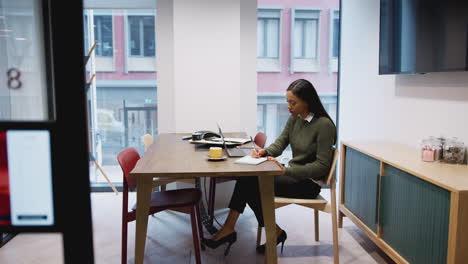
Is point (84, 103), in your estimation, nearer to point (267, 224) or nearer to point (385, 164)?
point (267, 224)

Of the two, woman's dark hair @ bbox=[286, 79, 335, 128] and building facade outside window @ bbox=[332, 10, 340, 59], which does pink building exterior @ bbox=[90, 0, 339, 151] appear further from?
woman's dark hair @ bbox=[286, 79, 335, 128]

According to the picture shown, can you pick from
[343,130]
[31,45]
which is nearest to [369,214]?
[343,130]

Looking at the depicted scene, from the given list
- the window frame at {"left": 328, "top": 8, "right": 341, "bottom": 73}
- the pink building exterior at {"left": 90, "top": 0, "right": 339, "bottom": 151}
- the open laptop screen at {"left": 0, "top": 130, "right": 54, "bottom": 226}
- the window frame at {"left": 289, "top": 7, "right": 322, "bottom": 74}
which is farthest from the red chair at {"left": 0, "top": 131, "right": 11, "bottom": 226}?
the window frame at {"left": 328, "top": 8, "right": 341, "bottom": 73}

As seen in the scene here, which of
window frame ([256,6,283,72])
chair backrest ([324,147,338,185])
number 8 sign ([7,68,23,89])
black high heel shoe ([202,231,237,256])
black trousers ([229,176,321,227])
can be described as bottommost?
black high heel shoe ([202,231,237,256])

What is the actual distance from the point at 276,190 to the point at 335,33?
2741 mm

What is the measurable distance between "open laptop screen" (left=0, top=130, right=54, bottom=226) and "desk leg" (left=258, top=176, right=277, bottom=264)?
60.4 inches

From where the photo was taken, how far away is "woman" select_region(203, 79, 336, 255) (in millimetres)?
2572

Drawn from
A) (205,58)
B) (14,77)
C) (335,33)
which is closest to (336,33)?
(335,33)

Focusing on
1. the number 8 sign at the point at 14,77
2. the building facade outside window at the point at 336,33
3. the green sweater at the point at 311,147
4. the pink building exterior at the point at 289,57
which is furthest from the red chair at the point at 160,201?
the building facade outside window at the point at 336,33

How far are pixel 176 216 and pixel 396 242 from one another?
2.01m

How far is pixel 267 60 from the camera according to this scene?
4695mm

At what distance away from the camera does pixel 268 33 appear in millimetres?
4621

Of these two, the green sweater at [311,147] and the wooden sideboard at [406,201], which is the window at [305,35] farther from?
the green sweater at [311,147]

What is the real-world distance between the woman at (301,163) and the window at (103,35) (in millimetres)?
2538
